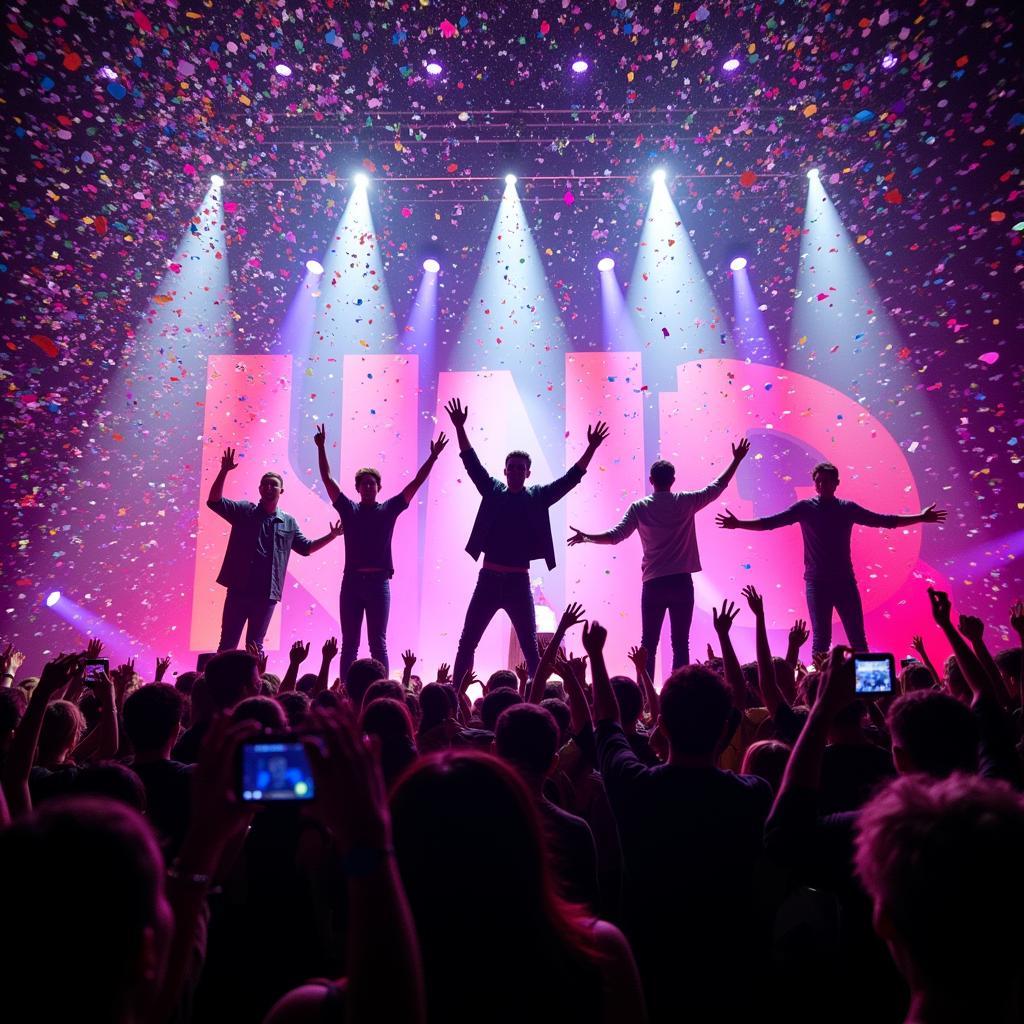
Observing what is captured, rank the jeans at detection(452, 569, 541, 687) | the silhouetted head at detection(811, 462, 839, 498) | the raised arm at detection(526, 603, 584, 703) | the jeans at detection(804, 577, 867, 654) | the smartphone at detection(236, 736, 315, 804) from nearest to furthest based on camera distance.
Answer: the smartphone at detection(236, 736, 315, 804), the raised arm at detection(526, 603, 584, 703), the jeans at detection(452, 569, 541, 687), the jeans at detection(804, 577, 867, 654), the silhouetted head at detection(811, 462, 839, 498)

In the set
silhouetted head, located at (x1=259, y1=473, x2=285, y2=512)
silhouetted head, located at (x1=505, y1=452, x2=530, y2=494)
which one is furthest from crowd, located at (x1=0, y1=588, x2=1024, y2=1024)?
silhouetted head, located at (x1=259, y1=473, x2=285, y2=512)

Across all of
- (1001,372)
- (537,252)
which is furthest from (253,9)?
(1001,372)

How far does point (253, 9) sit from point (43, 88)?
2.08m

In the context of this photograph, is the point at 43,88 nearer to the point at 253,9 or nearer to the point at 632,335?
the point at 253,9

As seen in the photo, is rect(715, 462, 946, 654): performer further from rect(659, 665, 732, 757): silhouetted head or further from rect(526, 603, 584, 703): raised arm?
rect(659, 665, 732, 757): silhouetted head

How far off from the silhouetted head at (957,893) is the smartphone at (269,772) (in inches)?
29.2

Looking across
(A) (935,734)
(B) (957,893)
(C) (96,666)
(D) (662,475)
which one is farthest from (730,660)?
(D) (662,475)

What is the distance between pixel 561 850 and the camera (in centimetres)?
169

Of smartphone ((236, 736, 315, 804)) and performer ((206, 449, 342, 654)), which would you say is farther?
performer ((206, 449, 342, 654))

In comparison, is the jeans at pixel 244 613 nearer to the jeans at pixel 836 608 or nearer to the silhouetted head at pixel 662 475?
the silhouetted head at pixel 662 475

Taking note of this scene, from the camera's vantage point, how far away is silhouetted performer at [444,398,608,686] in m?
5.12

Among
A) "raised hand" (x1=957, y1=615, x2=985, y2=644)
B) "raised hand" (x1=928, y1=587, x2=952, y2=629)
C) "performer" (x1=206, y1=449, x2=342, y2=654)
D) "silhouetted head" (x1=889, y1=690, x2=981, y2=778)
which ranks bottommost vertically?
"silhouetted head" (x1=889, y1=690, x2=981, y2=778)

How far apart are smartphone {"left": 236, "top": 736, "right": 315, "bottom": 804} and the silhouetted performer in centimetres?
409

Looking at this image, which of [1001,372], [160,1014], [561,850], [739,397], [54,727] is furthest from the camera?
[739,397]
